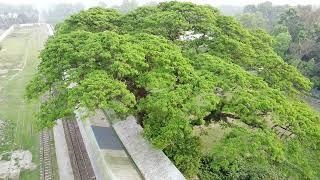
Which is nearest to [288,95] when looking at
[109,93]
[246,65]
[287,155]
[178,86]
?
[246,65]

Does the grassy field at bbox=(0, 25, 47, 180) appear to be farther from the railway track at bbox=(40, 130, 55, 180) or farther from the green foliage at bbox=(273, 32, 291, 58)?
the green foliage at bbox=(273, 32, 291, 58)

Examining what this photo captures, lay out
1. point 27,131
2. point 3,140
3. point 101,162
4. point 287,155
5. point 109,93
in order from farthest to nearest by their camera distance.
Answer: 1. point 27,131
2. point 3,140
3. point 101,162
4. point 109,93
5. point 287,155

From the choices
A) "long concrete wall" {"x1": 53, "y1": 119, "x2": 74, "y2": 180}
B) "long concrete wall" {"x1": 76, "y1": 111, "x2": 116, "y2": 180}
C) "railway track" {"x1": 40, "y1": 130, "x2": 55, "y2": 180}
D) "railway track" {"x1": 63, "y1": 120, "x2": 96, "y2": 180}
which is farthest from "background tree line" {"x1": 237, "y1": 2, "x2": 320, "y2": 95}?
"railway track" {"x1": 40, "y1": 130, "x2": 55, "y2": 180}

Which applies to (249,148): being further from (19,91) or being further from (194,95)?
(19,91)

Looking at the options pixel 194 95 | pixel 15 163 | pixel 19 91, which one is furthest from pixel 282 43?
pixel 15 163

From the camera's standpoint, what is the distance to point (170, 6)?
25.4 metres

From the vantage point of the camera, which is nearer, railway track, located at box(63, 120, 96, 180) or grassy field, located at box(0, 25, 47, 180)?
railway track, located at box(63, 120, 96, 180)

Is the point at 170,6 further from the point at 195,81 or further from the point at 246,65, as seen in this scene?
the point at 195,81

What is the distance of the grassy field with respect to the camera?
24.2 metres

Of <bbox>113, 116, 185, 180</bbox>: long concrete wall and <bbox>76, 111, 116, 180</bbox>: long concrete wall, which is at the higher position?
<bbox>113, 116, 185, 180</bbox>: long concrete wall

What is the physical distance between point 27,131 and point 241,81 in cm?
1619

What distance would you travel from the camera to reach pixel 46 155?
22.4 m

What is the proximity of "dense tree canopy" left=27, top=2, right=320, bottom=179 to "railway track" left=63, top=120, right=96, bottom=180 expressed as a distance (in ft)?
12.8

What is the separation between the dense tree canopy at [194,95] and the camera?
15352 millimetres
